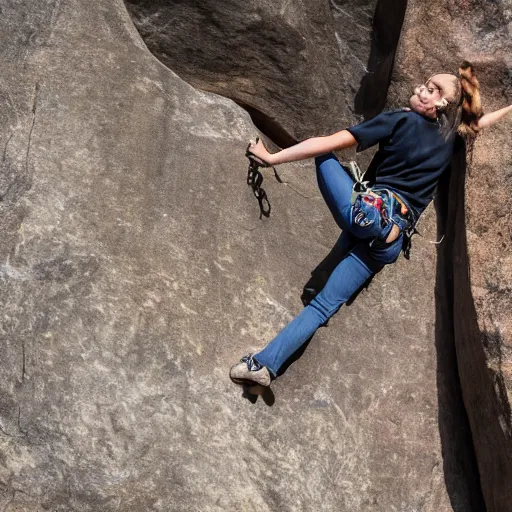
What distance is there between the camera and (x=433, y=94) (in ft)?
10.8

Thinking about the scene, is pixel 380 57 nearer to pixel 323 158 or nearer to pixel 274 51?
pixel 274 51

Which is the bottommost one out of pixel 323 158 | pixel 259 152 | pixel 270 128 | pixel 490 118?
pixel 270 128

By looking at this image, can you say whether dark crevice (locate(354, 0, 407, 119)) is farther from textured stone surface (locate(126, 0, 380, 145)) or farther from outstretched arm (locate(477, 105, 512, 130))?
outstretched arm (locate(477, 105, 512, 130))

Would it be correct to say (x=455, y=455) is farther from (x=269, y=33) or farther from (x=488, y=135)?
(x=269, y=33)

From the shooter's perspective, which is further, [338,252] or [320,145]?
[338,252]

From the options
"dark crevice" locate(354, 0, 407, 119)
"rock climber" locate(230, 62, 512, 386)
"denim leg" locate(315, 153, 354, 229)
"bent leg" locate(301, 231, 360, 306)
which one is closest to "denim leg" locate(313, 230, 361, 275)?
"bent leg" locate(301, 231, 360, 306)

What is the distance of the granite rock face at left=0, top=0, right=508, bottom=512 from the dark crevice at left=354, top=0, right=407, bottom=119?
34.5 inches

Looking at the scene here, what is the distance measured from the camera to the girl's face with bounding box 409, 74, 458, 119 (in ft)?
10.8

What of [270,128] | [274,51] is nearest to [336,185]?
[274,51]

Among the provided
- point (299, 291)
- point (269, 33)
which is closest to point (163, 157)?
point (299, 291)

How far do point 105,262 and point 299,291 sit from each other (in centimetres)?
90

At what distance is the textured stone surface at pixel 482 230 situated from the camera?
3250mm

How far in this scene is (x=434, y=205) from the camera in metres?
4.08

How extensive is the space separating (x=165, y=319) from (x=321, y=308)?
66 centimetres
